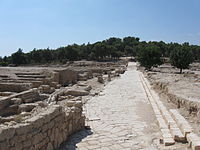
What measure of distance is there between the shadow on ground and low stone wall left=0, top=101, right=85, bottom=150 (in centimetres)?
11

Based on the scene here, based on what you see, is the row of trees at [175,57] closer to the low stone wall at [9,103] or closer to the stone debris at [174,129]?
the low stone wall at [9,103]

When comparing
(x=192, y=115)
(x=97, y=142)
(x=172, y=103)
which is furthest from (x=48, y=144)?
(x=172, y=103)

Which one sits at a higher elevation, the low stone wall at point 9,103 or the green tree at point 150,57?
the green tree at point 150,57

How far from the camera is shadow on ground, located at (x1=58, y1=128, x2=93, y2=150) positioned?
5.82 metres

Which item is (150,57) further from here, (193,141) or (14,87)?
(193,141)

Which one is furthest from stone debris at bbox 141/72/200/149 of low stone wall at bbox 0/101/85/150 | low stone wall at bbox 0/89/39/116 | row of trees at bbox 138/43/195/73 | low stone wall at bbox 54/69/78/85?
row of trees at bbox 138/43/195/73

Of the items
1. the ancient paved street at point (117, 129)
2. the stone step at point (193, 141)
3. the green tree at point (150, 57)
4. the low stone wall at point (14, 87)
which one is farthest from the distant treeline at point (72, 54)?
the stone step at point (193, 141)

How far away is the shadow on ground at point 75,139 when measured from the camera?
5.82m

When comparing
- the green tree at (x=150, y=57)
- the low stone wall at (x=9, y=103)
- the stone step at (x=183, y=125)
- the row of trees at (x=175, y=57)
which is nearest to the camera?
the stone step at (x=183, y=125)

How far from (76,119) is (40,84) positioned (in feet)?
41.0

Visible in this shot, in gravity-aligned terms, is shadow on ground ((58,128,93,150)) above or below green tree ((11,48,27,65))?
below

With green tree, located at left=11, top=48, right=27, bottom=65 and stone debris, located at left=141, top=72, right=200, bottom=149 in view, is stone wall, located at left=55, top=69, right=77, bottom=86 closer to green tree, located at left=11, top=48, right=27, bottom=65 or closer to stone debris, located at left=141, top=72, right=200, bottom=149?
stone debris, located at left=141, top=72, right=200, bottom=149

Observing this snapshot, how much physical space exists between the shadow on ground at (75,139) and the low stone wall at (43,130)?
0.37 ft

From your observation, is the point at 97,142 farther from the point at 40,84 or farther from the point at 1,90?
the point at 40,84
